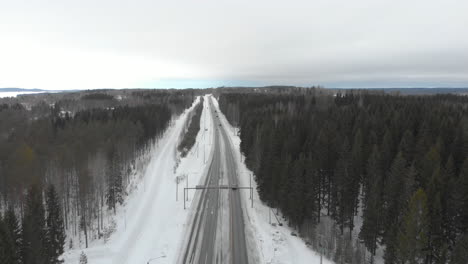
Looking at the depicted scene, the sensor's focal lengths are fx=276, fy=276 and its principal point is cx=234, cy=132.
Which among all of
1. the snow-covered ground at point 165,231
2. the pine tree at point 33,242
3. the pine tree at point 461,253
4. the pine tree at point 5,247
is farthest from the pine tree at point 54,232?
the pine tree at point 461,253

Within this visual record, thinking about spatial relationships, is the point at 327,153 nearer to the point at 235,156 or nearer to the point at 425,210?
the point at 425,210

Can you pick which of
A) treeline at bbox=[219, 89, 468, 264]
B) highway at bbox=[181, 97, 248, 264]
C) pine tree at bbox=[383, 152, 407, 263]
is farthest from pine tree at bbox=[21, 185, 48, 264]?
pine tree at bbox=[383, 152, 407, 263]

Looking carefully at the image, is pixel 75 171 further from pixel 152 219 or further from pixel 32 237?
pixel 32 237

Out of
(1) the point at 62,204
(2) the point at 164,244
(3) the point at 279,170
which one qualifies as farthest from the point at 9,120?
(3) the point at 279,170

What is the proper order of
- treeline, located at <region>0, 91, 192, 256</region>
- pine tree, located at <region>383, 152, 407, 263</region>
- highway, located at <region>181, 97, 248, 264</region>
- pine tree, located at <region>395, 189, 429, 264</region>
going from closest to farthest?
1. pine tree, located at <region>395, 189, 429, 264</region>
2. pine tree, located at <region>383, 152, 407, 263</region>
3. highway, located at <region>181, 97, 248, 264</region>
4. treeline, located at <region>0, 91, 192, 256</region>

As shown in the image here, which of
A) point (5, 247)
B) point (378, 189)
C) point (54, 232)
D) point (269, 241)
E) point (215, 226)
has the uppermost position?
point (378, 189)

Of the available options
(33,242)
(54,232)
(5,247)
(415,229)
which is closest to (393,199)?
(415,229)

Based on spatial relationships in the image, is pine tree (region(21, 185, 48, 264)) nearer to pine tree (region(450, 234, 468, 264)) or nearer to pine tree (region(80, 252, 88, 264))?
pine tree (region(80, 252, 88, 264))
